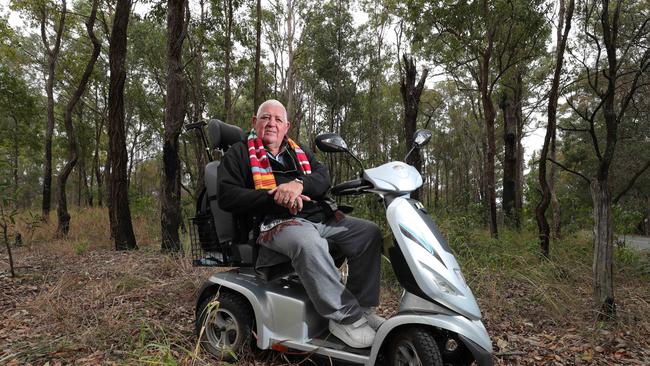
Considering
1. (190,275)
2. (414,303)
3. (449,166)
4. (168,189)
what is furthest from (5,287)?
(449,166)

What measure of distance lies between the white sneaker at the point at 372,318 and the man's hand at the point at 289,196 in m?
0.68

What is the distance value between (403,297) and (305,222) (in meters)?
0.69

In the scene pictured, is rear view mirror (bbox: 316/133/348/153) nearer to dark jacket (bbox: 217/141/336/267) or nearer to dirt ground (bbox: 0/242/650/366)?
dark jacket (bbox: 217/141/336/267)

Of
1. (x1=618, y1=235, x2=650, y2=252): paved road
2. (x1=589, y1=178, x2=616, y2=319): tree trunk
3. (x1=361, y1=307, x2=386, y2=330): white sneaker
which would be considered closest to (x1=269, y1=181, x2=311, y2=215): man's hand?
(x1=361, y1=307, x2=386, y2=330): white sneaker

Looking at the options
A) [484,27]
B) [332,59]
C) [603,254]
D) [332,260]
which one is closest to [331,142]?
[332,260]

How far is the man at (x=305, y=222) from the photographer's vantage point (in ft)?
6.86

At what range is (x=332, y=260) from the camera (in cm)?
217

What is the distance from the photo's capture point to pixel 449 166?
114 ft

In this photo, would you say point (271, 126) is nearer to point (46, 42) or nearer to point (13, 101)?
point (46, 42)

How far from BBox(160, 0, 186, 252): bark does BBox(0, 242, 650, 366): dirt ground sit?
144 cm

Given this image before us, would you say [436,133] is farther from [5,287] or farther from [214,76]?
[5,287]

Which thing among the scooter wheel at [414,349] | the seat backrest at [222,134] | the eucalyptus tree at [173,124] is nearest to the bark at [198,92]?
the eucalyptus tree at [173,124]

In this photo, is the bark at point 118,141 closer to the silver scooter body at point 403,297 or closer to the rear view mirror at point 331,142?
the silver scooter body at point 403,297

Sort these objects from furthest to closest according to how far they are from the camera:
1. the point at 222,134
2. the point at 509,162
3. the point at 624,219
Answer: the point at 509,162, the point at 624,219, the point at 222,134
